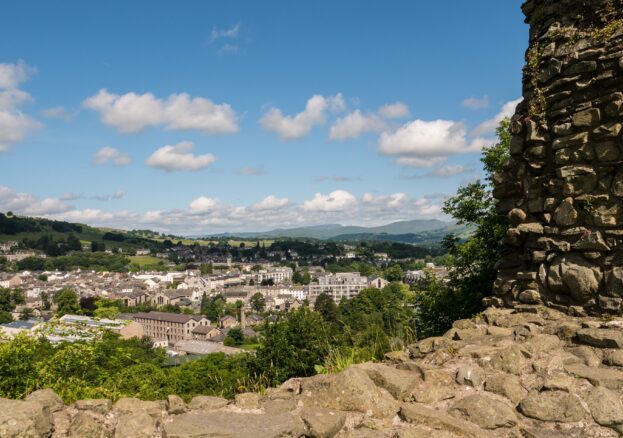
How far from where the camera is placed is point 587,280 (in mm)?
5867

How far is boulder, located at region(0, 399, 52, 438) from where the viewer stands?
2.94 m

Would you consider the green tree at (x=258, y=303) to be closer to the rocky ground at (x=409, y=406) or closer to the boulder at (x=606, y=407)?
the rocky ground at (x=409, y=406)

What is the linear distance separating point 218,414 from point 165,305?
15045 centimetres

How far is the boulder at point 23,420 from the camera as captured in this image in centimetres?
294

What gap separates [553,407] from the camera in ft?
12.5

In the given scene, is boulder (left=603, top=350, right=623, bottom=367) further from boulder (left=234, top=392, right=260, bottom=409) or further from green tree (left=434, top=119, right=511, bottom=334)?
green tree (left=434, top=119, right=511, bottom=334)

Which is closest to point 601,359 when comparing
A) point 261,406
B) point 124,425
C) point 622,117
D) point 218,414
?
point 622,117

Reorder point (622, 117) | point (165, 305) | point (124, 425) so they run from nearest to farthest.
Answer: point (124, 425) → point (622, 117) → point (165, 305)

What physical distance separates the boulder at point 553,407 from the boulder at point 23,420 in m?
3.68

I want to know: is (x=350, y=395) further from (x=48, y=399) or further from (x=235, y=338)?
(x=235, y=338)

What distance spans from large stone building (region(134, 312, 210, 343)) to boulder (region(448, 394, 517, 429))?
374 feet

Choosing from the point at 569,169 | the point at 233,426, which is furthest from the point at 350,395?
the point at 569,169

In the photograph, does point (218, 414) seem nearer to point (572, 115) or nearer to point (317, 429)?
point (317, 429)

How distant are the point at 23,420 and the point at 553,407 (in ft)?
13.0
